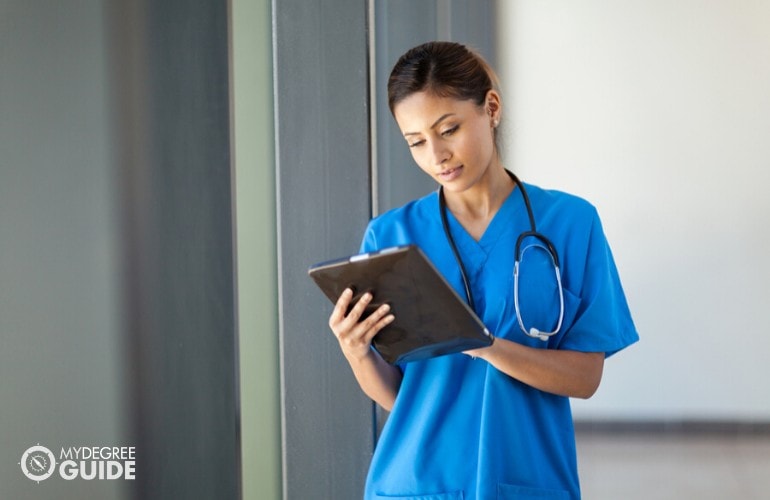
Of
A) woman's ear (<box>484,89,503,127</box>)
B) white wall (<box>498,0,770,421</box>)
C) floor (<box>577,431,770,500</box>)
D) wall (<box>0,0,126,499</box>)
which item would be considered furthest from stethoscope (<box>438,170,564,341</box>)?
wall (<box>0,0,126,499</box>)

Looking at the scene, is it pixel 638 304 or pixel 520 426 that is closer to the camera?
pixel 520 426

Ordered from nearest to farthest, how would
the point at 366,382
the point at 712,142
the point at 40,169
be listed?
the point at 366,382 < the point at 712,142 < the point at 40,169

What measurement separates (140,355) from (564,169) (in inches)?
40.7

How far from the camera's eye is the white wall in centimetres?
199

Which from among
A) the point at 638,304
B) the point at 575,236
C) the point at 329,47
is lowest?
the point at 638,304

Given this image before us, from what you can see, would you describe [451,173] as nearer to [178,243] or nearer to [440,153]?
[440,153]

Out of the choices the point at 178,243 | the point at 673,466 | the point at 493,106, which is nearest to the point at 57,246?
the point at 178,243

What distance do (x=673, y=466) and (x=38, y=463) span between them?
4.52ft

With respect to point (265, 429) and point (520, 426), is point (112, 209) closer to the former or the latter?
point (265, 429)

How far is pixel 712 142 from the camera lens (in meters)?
2.02

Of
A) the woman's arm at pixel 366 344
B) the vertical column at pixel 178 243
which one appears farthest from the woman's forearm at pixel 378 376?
the vertical column at pixel 178 243

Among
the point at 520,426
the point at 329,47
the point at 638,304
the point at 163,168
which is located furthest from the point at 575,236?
the point at 163,168

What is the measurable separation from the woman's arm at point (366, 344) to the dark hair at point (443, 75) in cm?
34

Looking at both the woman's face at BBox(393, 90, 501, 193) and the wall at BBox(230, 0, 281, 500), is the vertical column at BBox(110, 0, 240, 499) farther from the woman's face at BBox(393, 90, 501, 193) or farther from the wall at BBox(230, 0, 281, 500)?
the woman's face at BBox(393, 90, 501, 193)
